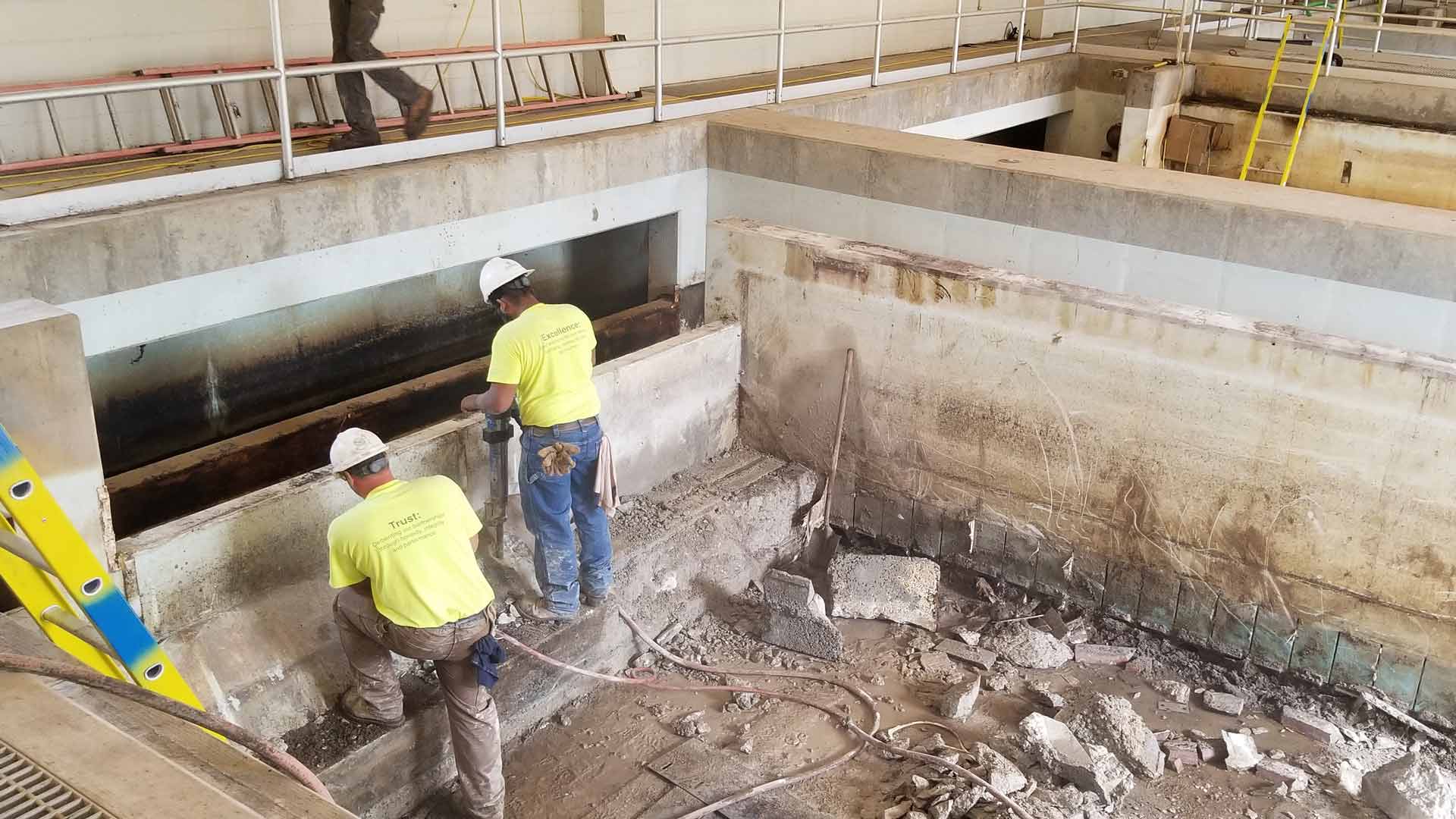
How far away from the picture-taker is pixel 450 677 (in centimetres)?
510

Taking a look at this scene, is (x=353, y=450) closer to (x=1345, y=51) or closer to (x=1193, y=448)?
(x=1193, y=448)

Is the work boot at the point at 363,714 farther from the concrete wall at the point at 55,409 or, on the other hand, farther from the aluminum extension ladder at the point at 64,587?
the concrete wall at the point at 55,409

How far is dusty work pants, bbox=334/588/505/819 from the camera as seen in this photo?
4.95 m

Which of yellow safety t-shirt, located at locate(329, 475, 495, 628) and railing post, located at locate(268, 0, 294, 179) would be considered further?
railing post, located at locate(268, 0, 294, 179)

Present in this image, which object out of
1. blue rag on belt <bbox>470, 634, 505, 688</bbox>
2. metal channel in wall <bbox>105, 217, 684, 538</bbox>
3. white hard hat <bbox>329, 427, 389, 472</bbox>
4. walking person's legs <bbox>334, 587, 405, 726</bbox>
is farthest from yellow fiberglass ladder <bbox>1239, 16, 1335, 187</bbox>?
walking person's legs <bbox>334, 587, 405, 726</bbox>

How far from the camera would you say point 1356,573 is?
6.38 metres

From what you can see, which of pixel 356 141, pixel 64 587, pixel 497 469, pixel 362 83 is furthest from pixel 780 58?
pixel 64 587

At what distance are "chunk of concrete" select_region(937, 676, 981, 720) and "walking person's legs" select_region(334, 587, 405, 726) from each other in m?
3.10

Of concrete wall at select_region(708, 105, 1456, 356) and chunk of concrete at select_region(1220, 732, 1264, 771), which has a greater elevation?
concrete wall at select_region(708, 105, 1456, 356)

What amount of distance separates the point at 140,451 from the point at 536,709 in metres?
3.25

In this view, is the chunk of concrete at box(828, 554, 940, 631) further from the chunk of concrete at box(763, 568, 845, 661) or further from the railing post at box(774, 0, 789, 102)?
the railing post at box(774, 0, 789, 102)

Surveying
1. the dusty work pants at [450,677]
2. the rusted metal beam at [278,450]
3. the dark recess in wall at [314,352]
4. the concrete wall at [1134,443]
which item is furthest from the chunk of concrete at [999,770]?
the dark recess in wall at [314,352]

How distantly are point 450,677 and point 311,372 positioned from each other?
3.68 meters

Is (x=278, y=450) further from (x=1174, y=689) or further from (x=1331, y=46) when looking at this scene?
(x=1331, y=46)
